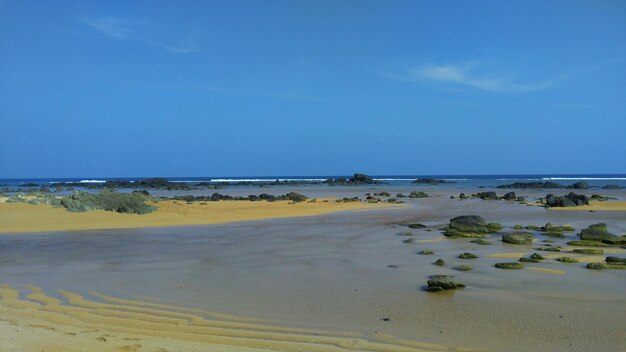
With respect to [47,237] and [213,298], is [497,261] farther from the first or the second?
[47,237]

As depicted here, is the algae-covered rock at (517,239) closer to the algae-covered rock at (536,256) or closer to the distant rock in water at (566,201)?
the algae-covered rock at (536,256)

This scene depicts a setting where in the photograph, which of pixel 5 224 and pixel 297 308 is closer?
pixel 297 308

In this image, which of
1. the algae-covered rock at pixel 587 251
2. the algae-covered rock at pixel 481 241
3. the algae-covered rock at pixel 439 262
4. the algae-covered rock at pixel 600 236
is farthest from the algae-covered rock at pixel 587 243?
the algae-covered rock at pixel 439 262

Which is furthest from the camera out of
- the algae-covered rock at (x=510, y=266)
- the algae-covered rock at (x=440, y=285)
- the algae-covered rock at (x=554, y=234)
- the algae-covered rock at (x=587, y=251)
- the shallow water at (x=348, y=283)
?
the algae-covered rock at (x=554, y=234)

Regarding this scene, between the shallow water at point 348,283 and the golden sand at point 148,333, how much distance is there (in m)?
0.39

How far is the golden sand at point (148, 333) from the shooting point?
5.49 metres

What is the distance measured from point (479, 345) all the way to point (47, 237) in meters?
14.8

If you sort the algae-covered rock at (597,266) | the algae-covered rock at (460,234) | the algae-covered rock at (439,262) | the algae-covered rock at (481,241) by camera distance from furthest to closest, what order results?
the algae-covered rock at (460,234), the algae-covered rock at (481,241), the algae-covered rock at (439,262), the algae-covered rock at (597,266)

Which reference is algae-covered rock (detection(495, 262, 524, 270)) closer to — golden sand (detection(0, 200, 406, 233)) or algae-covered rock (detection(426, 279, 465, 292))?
algae-covered rock (detection(426, 279, 465, 292))

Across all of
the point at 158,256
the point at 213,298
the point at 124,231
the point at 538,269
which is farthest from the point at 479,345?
the point at 124,231

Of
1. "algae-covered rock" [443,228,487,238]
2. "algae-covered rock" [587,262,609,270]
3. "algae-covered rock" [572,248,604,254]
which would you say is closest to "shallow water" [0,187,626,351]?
"algae-covered rock" [587,262,609,270]

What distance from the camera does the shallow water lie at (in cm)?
650

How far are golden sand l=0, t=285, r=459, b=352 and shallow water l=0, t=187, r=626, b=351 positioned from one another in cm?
39

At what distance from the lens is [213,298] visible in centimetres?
805
